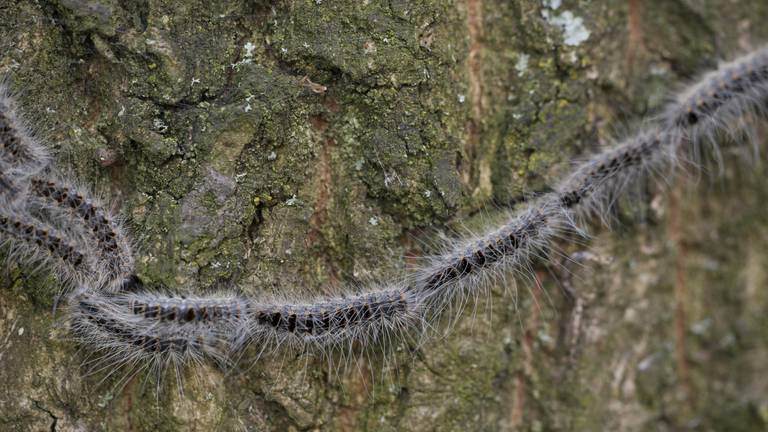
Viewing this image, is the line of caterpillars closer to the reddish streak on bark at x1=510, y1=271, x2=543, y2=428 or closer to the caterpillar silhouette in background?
the caterpillar silhouette in background

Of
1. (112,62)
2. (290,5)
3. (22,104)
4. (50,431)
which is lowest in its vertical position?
(50,431)

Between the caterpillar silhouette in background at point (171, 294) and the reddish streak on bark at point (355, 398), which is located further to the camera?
the reddish streak on bark at point (355, 398)

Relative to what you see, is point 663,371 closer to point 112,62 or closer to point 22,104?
point 112,62

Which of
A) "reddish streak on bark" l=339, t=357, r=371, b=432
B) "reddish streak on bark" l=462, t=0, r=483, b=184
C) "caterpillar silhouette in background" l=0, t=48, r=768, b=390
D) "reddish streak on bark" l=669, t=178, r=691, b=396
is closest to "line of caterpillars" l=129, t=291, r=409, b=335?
"caterpillar silhouette in background" l=0, t=48, r=768, b=390

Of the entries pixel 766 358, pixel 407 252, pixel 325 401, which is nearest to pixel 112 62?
pixel 407 252

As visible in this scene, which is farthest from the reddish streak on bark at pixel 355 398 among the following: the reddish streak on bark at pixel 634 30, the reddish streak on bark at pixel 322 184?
the reddish streak on bark at pixel 634 30

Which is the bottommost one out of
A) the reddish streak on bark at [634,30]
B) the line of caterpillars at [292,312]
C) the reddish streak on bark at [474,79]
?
the line of caterpillars at [292,312]

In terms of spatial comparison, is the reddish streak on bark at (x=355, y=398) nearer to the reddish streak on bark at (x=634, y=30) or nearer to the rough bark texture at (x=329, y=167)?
the rough bark texture at (x=329, y=167)

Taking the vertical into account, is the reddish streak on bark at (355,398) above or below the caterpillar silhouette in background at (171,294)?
below
